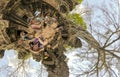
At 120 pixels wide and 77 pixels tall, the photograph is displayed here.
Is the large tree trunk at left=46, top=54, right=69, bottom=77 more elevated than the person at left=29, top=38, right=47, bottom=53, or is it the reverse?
the person at left=29, top=38, right=47, bottom=53

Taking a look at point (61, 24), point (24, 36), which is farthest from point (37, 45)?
point (61, 24)

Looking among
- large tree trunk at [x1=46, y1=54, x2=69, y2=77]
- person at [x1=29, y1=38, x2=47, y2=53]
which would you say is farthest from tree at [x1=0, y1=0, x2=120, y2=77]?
person at [x1=29, y1=38, x2=47, y2=53]

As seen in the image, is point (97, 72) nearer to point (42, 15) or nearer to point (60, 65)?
point (60, 65)

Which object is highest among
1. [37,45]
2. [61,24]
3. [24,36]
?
[61,24]

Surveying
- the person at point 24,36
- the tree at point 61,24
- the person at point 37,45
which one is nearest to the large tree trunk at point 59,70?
the tree at point 61,24

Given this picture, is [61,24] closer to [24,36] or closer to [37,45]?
[37,45]

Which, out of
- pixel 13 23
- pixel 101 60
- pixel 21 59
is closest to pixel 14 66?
pixel 21 59

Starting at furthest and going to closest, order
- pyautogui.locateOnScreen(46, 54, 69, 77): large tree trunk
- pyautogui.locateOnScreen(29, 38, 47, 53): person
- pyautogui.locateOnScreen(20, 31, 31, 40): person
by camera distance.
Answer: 1. pyautogui.locateOnScreen(20, 31, 31, 40): person
2. pyautogui.locateOnScreen(29, 38, 47, 53): person
3. pyautogui.locateOnScreen(46, 54, 69, 77): large tree trunk

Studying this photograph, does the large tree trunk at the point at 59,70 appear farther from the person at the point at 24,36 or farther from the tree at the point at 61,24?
the person at the point at 24,36

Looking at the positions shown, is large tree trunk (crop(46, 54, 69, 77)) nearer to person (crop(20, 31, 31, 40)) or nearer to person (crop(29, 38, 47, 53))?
person (crop(29, 38, 47, 53))

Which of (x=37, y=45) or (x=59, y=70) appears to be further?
(x=37, y=45)

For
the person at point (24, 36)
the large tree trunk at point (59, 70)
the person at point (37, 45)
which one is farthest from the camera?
the person at point (24, 36)

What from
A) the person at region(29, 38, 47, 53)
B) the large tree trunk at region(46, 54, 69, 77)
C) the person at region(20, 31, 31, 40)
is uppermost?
the person at region(20, 31, 31, 40)

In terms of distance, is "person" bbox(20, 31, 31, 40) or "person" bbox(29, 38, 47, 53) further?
"person" bbox(20, 31, 31, 40)
